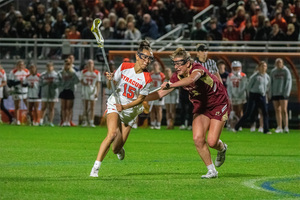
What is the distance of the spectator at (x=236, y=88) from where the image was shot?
81.4 feet

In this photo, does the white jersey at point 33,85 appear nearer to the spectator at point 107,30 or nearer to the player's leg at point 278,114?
the spectator at point 107,30

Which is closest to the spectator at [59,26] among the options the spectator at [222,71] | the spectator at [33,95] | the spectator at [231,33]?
the spectator at [33,95]

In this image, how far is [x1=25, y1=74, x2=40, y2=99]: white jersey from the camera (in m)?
26.6

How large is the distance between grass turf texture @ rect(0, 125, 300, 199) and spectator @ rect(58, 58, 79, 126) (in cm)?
515

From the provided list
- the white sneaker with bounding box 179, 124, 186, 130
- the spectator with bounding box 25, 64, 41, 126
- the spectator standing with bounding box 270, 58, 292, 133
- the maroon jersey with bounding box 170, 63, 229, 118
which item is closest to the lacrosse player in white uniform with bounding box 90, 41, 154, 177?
the maroon jersey with bounding box 170, 63, 229, 118

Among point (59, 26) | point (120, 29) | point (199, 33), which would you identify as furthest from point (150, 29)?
point (59, 26)

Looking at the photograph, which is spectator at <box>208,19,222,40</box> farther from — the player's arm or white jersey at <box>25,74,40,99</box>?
the player's arm

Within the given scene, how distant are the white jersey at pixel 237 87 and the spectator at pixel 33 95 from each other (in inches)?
277

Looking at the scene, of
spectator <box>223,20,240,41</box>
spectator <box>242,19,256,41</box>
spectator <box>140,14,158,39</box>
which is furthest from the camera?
spectator <box>140,14,158,39</box>

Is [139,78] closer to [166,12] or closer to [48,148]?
[48,148]

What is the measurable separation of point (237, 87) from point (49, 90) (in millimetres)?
6942

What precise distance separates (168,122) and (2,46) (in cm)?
736

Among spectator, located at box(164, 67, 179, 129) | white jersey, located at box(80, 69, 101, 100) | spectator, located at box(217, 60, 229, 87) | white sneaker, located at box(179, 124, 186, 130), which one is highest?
spectator, located at box(217, 60, 229, 87)

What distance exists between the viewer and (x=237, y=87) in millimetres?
24797
